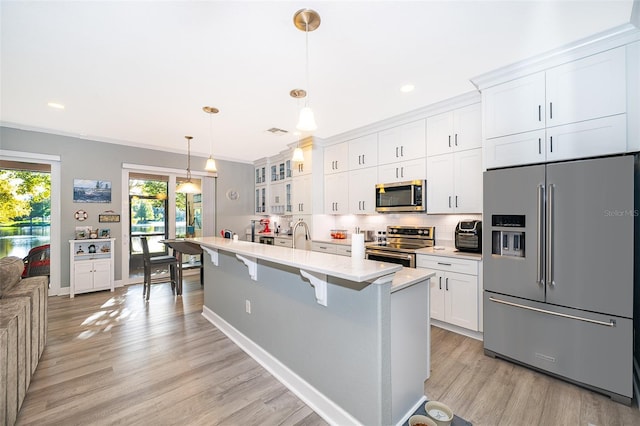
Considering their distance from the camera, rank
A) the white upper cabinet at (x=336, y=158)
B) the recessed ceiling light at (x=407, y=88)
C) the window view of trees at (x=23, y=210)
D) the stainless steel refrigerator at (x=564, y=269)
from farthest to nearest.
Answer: the white upper cabinet at (x=336, y=158)
the window view of trees at (x=23, y=210)
the recessed ceiling light at (x=407, y=88)
the stainless steel refrigerator at (x=564, y=269)

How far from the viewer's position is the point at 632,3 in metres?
1.77

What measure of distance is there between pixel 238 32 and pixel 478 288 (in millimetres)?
3250

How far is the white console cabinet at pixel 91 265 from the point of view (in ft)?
14.7

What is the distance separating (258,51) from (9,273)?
8.99 feet

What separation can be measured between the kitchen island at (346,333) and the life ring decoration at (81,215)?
416cm

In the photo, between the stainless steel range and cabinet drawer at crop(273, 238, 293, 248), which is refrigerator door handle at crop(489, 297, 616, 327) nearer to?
the stainless steel range

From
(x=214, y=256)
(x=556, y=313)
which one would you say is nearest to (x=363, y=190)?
(x=214, y=256)

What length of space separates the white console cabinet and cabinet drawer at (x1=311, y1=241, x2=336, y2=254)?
141 inches

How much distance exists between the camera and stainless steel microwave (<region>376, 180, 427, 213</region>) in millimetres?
3646

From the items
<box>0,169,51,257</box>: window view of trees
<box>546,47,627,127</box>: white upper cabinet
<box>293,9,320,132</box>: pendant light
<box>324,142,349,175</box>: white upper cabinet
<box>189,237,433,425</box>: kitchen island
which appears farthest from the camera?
<box>324,142,349,175</box>: white upper cabinet

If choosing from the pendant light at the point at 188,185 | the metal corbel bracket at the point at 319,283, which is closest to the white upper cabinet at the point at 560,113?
the metal corbel bracket at the point at 319,283

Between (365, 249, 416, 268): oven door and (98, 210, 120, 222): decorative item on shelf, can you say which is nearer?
(365, 249, 416, 268): oven door

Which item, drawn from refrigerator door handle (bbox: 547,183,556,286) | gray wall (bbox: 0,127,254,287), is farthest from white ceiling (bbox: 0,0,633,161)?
refrigerator door handle (bbox: 547,183,556,286)

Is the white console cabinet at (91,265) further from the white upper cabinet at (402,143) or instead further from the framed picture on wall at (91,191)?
the white upper cabinet at (402,143)
